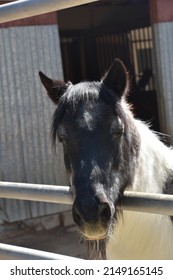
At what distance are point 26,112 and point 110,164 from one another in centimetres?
391

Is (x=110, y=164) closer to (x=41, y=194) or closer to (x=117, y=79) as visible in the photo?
(x=41, y=194)

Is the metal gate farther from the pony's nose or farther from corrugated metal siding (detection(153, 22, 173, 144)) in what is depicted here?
corrugated metal siding (detection(153, 22, 173, 144))

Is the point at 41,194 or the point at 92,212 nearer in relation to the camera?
the point at 92,212

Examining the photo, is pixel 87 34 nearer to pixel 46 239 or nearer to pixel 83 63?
pixel 83 63

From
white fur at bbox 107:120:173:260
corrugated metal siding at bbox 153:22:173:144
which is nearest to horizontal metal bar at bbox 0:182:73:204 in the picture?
white fur at bbox 107:120:173:260

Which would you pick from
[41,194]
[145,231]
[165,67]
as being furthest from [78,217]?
[165,67]

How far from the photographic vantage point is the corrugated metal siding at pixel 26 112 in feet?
18.7

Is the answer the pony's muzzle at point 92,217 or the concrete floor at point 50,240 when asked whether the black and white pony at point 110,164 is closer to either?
the pony's muzzle at point 92,217

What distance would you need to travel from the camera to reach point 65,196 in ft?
6.15

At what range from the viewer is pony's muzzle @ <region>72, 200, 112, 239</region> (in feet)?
5.89

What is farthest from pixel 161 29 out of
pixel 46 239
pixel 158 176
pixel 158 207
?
pixel 158 207
